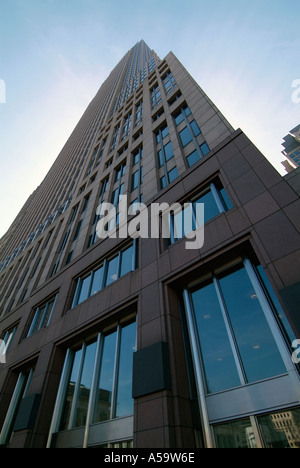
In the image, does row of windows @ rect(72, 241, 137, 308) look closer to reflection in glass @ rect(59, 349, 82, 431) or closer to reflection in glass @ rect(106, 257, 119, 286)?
reflection in glass @ rect(106, 257, 119, 286)

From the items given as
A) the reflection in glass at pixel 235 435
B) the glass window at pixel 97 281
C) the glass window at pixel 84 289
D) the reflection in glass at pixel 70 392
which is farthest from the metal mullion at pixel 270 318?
the glass window at pixel 84 289

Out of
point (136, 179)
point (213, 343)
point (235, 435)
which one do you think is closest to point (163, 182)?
point (136, 179)

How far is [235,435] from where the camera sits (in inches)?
235

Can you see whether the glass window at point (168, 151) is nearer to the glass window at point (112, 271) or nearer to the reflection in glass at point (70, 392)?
the glass window at point (112, 271)

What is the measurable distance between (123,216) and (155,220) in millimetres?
4294

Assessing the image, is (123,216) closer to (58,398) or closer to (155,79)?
(58,398)

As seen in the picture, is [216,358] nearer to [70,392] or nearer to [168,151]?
[70,392]

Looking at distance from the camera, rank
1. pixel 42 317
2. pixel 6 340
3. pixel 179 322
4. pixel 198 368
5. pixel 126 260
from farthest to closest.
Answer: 1. pixel 6 340
2. pixel 42 317
3. pixel 126 260
4. pixel 179 322
5. pixel 198 368

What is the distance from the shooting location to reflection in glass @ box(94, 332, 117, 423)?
908 cm

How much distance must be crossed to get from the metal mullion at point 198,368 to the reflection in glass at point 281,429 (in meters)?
1.47

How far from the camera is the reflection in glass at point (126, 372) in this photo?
8.53 m

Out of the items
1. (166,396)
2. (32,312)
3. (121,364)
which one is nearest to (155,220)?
(121,364)

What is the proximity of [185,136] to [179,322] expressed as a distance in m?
11.8

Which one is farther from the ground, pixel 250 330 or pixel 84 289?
pixel 84 289
